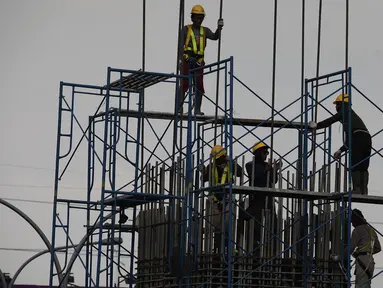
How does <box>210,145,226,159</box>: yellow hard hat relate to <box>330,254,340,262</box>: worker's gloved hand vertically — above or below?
above

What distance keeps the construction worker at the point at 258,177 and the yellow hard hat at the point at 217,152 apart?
0.61 meters

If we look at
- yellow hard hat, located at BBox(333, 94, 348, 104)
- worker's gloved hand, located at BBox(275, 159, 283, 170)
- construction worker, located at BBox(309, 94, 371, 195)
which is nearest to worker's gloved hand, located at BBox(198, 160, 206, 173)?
worker's gloved hand, located at BBox(275, 159, 283, 170)

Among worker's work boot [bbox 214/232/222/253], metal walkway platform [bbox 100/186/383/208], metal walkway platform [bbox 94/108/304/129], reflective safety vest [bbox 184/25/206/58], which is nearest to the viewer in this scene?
metal walkway platform [bbox 100/186/383/208]

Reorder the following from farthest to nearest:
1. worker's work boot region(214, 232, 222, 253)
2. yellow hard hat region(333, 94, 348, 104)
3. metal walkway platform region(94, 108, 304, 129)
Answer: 1. metal walkway platform region(94, 108, 304, 129)
2. worker's work boot region(214, 232, 222, 253)
3. yellow hard hat region(333, 94, 348, 104)

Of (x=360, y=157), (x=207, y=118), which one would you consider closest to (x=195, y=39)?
(x=207, y=118)

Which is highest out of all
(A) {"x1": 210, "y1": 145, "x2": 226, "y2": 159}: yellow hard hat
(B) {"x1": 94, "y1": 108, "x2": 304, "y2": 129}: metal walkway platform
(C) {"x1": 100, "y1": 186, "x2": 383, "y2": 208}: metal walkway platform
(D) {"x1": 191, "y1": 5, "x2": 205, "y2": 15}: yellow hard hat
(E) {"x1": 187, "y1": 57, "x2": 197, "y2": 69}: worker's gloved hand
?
(D) {"x1": 191, "y1": 5, "x2": 205, "y2": 15}: yellow hard hat

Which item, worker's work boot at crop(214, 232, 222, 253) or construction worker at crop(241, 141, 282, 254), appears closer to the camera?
construction worker at crop(241, 141, 282, 254)

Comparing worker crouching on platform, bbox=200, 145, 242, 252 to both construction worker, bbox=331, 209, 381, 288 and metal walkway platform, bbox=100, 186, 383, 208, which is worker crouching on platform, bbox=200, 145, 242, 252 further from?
construction worker, bbox=331, 209, 381, 288

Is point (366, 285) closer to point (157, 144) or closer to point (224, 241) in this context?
point (224, 241)

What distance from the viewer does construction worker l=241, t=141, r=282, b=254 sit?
3428 cm

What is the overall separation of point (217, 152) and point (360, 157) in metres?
3.18

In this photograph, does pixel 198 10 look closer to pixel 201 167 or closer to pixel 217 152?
pixel 201 167

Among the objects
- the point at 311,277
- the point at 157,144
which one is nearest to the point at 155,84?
the point at 157,144

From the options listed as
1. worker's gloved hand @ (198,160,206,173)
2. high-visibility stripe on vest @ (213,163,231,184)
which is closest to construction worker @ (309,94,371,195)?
high-visibility stripe on vest @ (213,163,231,184)
